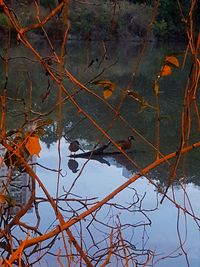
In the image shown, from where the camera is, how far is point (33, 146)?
3.06 ft

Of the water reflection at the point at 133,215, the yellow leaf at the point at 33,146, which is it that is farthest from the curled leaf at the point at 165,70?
the water reflection at the point at 133,215

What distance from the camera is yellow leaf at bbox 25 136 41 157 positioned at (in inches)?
36.4

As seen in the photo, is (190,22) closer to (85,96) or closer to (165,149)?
(165,149)

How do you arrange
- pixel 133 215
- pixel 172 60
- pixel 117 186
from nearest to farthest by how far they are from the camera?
pixel 172 60
pixel 133 215
pixel 117 186

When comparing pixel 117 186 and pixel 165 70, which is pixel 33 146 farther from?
pixel 117 186

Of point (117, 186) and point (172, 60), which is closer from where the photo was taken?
point (172, 60)

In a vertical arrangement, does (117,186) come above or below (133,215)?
above

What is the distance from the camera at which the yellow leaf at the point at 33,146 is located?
0.92 m

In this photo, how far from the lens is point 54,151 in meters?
3.52

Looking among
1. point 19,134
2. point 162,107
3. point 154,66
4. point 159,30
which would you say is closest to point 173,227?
point 19,134

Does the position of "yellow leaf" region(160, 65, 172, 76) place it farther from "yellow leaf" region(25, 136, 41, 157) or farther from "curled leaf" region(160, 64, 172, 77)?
"yellow leaf" region(25, 136, 41, 157)

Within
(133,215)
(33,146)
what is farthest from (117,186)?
(33,146)

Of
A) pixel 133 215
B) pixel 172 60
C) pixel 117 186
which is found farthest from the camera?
pixel 117 186

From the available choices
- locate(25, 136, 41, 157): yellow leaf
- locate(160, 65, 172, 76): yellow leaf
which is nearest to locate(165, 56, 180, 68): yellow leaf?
locate(160, 65, 172, 76): yellow leaf
